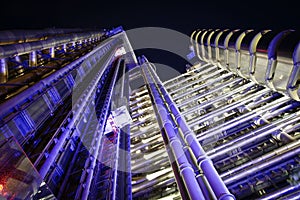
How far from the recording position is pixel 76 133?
7547 mm

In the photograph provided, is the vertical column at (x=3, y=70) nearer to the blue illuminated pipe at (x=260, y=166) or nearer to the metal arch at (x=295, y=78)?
the blue illuminated pipe at (x=260, y=166)

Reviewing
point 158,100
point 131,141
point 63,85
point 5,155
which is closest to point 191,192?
point 5,155

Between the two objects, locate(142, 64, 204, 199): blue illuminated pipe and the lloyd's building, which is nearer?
locate(142, 64, 204, 199): blue illuminated pipe

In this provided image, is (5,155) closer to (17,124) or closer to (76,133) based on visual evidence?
(17,124)

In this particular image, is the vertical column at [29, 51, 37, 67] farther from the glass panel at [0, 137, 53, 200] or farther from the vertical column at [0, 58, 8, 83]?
the glass panel at [0, 137, 53, 200]

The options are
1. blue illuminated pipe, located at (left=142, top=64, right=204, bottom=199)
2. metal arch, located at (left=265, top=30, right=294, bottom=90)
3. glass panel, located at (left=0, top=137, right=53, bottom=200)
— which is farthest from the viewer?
metal arch, located at (left=265, top=30, right=294, bottom=90)

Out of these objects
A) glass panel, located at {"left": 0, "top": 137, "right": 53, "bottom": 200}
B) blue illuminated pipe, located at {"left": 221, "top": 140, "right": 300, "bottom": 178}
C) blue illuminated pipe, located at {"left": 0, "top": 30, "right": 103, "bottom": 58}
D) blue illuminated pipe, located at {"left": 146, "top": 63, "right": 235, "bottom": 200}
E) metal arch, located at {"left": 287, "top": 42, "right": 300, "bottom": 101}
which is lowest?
blue illuminated pipe, located at {"left": 221, "top": 140, "right": 300, "bottom": 178}

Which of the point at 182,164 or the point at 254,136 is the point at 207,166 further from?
the point at 254,136

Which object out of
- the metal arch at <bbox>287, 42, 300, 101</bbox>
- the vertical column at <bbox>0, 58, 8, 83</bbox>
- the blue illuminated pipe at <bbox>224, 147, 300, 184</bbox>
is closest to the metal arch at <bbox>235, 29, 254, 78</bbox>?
the metal arch at <bbox>287, 42, 300, 101</bbox>

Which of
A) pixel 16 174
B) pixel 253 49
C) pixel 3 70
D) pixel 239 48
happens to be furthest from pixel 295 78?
pixel 3 70

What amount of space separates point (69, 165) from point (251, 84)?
17.9 feet

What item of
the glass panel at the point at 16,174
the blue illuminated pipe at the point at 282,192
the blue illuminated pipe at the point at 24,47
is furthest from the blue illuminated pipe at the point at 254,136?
the blue illuminated pipe at the point at 24,47

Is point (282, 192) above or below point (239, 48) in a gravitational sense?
below

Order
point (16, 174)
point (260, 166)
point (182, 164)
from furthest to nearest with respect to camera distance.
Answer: point (182, 164), point (260, 166), point (16, 174)
